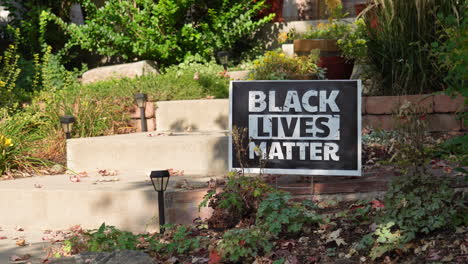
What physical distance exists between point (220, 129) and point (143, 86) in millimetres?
1395

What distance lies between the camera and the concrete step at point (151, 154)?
5.88m

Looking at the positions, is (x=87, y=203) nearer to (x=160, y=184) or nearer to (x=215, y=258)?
(x=160, y=184)

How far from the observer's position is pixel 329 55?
866cm

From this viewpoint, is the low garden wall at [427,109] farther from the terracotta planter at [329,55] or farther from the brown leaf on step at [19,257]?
the brown leaf on step at [19,257]

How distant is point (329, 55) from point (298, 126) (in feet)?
13.7

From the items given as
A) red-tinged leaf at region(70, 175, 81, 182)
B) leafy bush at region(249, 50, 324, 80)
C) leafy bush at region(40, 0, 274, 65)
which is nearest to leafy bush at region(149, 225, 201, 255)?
red-tinged leaf at region(70, 175, 81, 182)

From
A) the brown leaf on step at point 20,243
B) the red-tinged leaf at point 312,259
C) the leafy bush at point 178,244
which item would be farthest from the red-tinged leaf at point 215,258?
the brown leaf on step at point 20,243

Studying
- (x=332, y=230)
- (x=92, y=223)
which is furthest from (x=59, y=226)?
(x=332, y=230)

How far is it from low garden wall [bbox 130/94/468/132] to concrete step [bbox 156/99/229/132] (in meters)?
1.65

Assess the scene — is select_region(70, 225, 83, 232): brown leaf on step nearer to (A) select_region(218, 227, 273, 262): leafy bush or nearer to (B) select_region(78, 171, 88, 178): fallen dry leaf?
(B) select_region(78, 171, 88, 178): fallen dry leaf

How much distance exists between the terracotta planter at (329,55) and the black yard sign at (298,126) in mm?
3545

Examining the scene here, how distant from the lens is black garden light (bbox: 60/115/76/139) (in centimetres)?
666

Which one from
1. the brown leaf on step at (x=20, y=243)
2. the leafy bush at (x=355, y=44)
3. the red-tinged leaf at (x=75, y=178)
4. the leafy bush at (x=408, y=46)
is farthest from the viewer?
the leafy bush at (x=355, y=44)

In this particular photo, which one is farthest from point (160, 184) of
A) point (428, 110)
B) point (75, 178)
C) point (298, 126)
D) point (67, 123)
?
point (428, 110)
